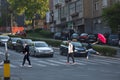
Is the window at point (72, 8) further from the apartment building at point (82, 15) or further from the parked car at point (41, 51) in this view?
the parked car at point (41, 51)

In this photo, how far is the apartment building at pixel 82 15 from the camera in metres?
65.8

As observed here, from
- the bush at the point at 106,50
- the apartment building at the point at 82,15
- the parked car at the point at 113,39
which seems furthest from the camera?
the apartment building at the point at 82,15

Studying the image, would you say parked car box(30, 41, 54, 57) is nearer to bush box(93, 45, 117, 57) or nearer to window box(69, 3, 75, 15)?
bush box(93, 45, 117, 57)

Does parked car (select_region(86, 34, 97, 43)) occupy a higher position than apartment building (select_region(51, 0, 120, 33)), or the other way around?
apartment building (select_region(51, 0, 120, 33))

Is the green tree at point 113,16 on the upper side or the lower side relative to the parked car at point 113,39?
upper

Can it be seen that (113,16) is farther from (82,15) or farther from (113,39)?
(82,15)

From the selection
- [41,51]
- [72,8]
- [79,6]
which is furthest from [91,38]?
[72,8]

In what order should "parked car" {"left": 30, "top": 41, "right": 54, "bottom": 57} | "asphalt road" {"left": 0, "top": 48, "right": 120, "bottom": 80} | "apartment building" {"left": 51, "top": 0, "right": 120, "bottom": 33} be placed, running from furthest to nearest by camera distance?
"apartment building" {"left": 51, "top": 0, "right": 120, "bottom": 33} < "parked car" {"left": 30, "top": 41, "right": 54, "bottom": 57} < "asphalt road" {"left": 0, "top": 48, "right": 120, "bottom": 80}

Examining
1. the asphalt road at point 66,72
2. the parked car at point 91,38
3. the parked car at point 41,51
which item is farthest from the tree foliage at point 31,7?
the asphalt road at point 66,72

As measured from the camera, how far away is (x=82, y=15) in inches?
2773

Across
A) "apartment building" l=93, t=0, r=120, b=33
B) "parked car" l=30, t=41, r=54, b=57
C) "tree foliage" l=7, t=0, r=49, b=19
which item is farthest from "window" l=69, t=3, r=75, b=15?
"parked car" l=30, t=41, r=54, b=57

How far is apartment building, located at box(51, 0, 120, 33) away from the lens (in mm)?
65812

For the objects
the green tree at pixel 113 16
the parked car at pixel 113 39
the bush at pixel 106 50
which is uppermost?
the green tree at pixel 113 16

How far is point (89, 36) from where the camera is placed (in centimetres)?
5578
